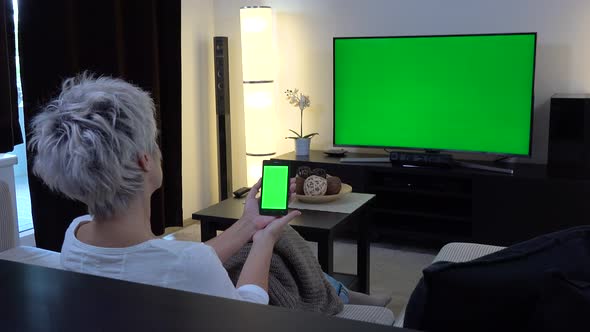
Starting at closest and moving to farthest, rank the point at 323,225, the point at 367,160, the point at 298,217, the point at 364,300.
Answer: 1. the point at 364,300
2. the point at 323,225
3. the point at 298,217
4. the point at 367,160

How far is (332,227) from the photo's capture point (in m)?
2.62

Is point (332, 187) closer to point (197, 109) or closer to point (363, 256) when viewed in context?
point (363, 256)

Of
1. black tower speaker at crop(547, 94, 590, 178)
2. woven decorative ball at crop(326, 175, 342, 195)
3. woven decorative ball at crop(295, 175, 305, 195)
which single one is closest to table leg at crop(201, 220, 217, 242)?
woven decorative ball at crop(295, 175, 305, 195)

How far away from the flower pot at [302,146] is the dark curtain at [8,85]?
1.85m

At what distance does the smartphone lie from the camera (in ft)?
6.70

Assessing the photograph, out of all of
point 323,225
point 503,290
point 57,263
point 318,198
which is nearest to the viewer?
point 503,290

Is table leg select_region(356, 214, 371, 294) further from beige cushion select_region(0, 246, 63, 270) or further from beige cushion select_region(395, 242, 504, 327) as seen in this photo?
beige cushion select_region(0, 246, 63, 270)

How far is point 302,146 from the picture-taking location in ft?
14.6

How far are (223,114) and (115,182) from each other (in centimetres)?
337

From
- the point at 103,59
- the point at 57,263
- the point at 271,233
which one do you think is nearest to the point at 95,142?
the point at 271,233

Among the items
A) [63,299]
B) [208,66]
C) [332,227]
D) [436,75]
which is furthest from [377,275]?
[63,299]

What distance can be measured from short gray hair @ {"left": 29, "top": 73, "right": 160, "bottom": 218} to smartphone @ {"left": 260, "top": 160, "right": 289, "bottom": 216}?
727 millimetres

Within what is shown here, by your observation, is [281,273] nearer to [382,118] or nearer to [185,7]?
[382,118]

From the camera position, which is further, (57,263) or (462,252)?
(462,252)
